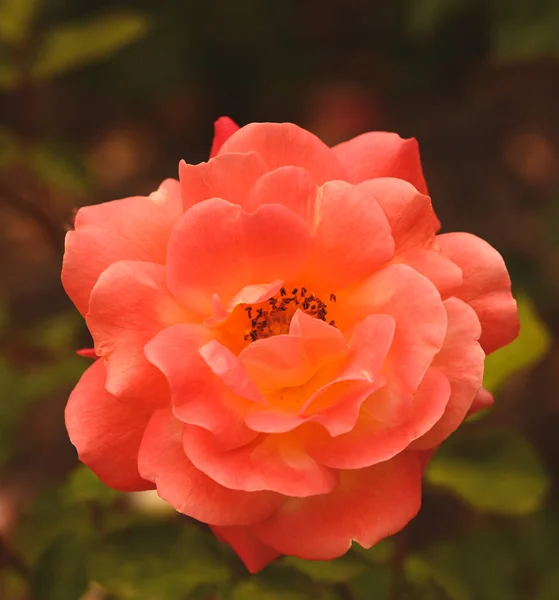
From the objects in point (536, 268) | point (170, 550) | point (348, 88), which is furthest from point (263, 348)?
point (348, 88)

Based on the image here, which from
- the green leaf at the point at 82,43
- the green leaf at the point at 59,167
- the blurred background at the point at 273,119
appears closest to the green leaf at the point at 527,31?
the blurred background at the point at 273,119

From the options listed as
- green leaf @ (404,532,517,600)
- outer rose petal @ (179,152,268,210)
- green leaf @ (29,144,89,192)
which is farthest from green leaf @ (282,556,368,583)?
green leaf @ (29,144,89,192)

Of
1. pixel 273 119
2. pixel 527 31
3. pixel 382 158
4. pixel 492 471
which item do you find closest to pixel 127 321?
pixel 382 158

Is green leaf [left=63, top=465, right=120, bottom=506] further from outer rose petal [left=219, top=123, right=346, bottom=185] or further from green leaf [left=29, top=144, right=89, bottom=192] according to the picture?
green leaf [left=29, top=144, right=89, bottom=192]

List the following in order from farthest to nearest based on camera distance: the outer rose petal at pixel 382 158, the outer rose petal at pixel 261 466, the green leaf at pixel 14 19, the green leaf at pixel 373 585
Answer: the green leaf at pixel 14 19 < the green leaf at pixel 373 585 < the outer rose petal at pixel 382 158 < the outer rose petal at pixel 261 466

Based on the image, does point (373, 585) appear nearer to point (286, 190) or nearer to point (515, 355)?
point (515, 355)

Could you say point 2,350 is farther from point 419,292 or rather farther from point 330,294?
point 419,292

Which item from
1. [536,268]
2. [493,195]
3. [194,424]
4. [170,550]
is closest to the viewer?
[194,424]

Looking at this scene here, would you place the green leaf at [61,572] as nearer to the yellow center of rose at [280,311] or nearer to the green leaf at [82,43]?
the yellow center of rose at [280,311]
